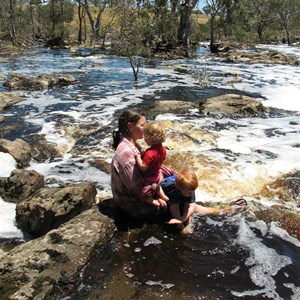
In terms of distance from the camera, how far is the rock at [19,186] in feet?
22.4

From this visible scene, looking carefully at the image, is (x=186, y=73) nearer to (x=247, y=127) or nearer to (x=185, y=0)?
(x=247, y=127)

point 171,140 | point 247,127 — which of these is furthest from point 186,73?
point 171,140

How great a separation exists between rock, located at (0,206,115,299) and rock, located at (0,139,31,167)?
4016 millimetres

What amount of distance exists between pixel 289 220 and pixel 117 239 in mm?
2637

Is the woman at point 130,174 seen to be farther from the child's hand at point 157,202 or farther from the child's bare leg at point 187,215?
the child's bare leg at point 187,215

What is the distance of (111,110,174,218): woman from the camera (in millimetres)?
5125

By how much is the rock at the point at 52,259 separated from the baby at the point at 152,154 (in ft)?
2.86

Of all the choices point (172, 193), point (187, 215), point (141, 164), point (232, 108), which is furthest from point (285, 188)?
point (232, 108)

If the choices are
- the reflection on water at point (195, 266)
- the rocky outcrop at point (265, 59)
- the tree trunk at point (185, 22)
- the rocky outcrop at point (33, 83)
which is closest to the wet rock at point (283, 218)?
the reflection on water at point (195, 266)

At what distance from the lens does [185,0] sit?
4022cm

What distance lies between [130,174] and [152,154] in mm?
405

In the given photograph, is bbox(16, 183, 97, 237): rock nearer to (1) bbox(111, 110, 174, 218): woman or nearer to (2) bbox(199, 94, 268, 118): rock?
(1) bbox(111, 110, 174, 218): woman

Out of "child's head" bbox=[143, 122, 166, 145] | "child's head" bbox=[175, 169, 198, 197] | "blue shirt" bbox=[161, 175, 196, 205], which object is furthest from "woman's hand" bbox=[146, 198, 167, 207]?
"child's head" bbox=[143, 122, 166, 145]

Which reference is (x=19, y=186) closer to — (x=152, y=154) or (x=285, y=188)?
(x=152, y=154)
